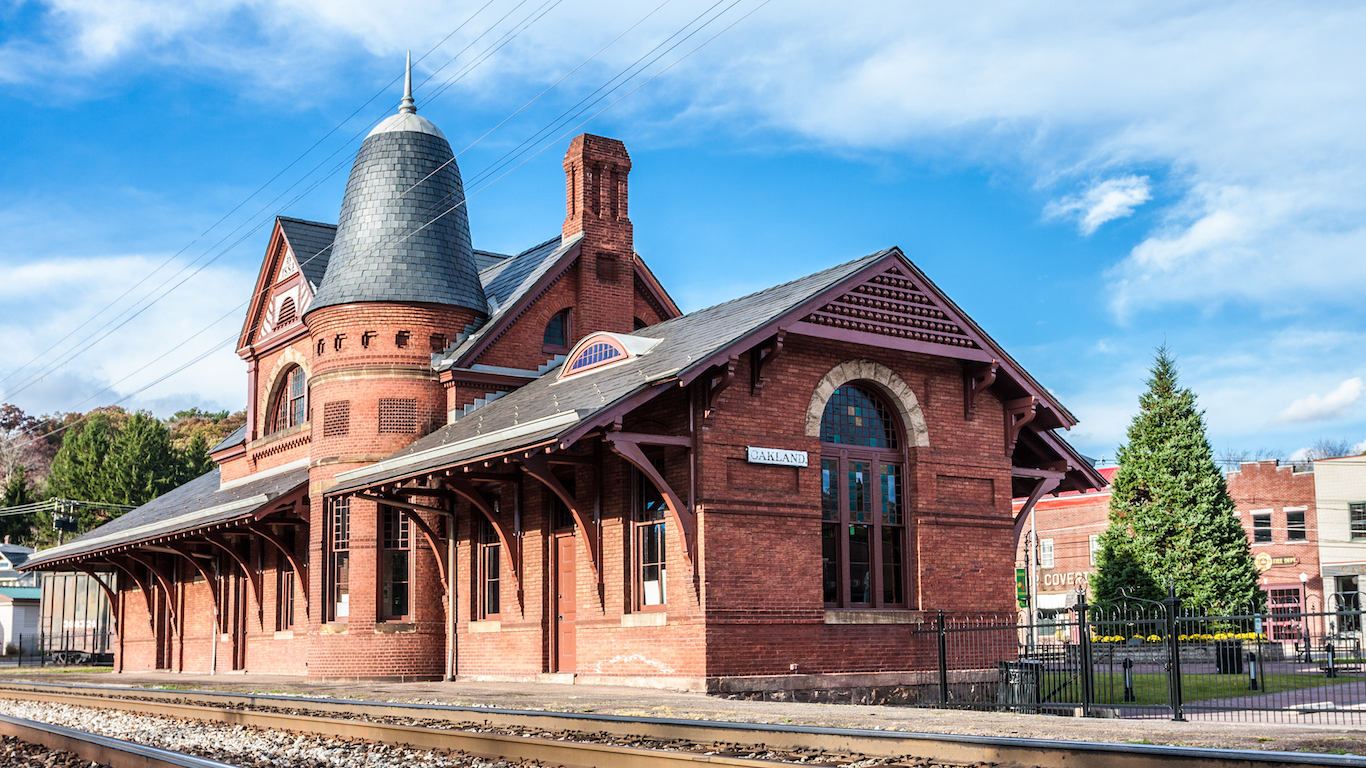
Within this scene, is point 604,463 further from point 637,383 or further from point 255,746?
point 255,746

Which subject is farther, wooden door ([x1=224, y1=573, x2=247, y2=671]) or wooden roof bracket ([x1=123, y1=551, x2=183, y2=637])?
wooden roof bracket ([x1=123, y1=551, x2=183, y2=637])

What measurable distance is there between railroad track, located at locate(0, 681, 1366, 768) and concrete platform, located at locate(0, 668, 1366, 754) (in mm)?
1513

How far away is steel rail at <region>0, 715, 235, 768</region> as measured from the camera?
27.6 feet

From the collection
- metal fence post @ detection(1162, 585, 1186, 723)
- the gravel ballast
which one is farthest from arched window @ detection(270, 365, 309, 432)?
metal fence post @ detection(1162, 585, 1186, 723)

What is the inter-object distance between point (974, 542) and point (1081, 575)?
34742mm

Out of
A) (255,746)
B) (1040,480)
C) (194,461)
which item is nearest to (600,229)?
(1040,480)

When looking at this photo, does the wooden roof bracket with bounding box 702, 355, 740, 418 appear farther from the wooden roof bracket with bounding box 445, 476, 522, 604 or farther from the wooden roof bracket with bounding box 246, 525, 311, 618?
the wooden roof bracket with bounding box 246, 525, 311, 618

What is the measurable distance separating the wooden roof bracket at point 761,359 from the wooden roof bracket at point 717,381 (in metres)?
0.56

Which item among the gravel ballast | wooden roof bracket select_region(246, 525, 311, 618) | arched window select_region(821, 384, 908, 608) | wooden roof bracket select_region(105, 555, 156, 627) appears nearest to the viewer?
the gravel ballast

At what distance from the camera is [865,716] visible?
1284cm

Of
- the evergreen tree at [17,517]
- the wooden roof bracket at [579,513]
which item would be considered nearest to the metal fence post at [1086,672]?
the wooden roof bracket at [579,513]

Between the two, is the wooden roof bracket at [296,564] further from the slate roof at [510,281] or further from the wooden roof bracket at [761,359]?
the wooden roof bracket at [761,359]

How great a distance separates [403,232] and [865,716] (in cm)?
1574

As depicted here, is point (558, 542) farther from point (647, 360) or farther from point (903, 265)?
point (903, 265)
